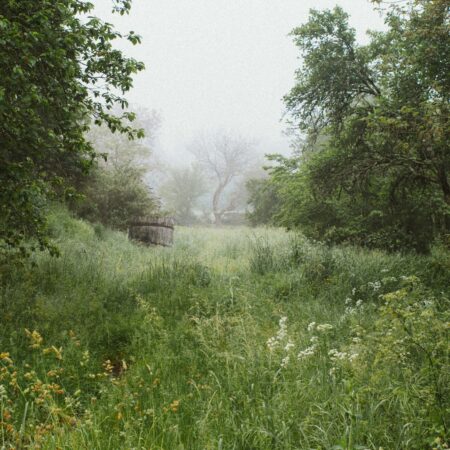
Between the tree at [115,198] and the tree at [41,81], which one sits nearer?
the tree at [41,81]

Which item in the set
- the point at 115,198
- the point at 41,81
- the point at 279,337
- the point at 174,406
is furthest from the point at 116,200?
the point at 174,406

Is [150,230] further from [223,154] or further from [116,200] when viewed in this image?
[223,154]

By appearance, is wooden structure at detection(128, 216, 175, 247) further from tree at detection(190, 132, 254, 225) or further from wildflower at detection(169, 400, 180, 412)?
tree at detection(190, 132, 254, 225)

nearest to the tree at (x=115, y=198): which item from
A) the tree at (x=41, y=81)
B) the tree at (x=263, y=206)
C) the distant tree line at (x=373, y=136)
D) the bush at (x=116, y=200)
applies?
the bush at (x=116, y=200)

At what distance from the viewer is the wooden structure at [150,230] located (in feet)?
40.7

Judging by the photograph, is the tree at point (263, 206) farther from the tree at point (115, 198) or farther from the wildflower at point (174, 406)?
the wildflower at point (174, 406)

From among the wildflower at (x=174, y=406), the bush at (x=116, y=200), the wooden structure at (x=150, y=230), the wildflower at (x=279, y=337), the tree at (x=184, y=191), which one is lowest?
the wildflower at (x=174, y=406)

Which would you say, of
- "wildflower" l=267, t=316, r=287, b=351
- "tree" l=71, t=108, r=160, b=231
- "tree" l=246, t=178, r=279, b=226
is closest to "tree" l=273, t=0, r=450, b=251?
"wildflower" l=267, t=316, r=287, b=351

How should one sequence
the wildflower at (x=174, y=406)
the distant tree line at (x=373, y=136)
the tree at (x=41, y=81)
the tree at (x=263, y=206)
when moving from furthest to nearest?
the tree at (x=263, y=206), the distant tree line at (x=373, y=136), the tree at (x=41, y=81), the wildflower at (x=174, y=406)

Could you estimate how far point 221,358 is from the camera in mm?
3812

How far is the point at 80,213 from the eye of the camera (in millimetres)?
14750

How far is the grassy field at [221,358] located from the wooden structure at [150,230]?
4.32m

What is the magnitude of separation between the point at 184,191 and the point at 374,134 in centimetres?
3727

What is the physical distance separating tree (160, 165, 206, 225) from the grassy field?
37.3 meters
